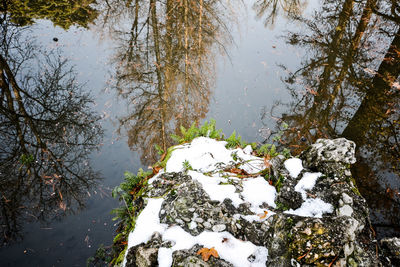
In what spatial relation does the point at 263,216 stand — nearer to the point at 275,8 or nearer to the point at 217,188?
the point at 217,188

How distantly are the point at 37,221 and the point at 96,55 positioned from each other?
593 centimetres

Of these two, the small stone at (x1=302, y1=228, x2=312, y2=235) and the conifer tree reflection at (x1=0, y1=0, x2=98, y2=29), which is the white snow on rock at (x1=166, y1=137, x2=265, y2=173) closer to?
the small stone at (x1=302, y1=228, x2=312, y2=235)

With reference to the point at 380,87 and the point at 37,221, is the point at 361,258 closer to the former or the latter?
the point at 37,221

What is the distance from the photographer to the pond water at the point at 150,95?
4.28m

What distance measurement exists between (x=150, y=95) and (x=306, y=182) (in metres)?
5.25

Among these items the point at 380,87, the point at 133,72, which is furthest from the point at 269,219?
the point at 133,72

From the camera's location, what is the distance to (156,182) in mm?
3127

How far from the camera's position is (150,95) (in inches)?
262

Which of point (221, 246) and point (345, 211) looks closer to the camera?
point (221, 246)

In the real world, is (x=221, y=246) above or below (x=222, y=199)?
below

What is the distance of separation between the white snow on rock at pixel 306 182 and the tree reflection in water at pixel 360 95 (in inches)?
81.5

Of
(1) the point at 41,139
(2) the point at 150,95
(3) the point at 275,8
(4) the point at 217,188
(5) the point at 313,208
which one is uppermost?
(3) the point at 275,8

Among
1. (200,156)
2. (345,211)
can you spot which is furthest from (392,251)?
(200,156)

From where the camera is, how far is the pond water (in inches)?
169
